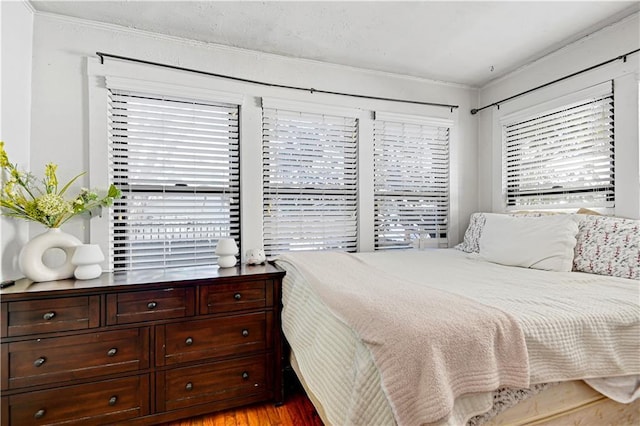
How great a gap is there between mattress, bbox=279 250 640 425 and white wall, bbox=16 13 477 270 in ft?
2.86

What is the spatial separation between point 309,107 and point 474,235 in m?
1.81

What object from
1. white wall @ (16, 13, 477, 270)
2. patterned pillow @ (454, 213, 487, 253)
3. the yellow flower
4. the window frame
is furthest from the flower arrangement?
the window frame

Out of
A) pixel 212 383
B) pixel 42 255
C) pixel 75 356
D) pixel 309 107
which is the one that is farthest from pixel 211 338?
pixel 309 107

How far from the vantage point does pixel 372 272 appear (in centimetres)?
186

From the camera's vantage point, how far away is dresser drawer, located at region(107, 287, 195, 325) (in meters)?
1.68

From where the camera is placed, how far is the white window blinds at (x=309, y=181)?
255 cm

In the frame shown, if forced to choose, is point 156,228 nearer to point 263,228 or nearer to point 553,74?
point 263,228

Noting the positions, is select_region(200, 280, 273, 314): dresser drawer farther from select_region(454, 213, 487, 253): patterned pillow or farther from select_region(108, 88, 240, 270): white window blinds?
select_region(454, 213, 487, 253): patterned pillow

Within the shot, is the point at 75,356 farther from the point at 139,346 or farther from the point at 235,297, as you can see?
the point at 235,297

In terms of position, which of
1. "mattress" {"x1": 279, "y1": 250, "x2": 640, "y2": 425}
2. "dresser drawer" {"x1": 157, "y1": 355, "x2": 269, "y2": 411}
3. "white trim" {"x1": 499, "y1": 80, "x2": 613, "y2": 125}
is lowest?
"dresser drawer" {"x1": 157, "y1": 355, "x2": 269, "y2": 411}

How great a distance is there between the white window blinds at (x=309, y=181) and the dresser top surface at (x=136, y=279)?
0.48 m

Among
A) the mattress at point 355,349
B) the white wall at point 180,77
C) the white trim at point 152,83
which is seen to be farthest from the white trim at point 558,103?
the white trim at point 152,83

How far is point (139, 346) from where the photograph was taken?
172cm

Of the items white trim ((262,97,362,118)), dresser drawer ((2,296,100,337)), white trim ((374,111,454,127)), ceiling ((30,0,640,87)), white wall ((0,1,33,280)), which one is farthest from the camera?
white trim ((374,111,454,127))
